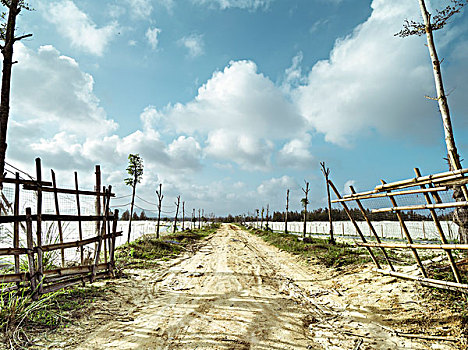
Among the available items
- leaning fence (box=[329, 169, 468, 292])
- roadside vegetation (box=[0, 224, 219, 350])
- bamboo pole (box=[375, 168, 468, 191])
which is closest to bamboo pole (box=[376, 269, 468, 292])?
leaning fence (box=[329, 169, 468, 292])

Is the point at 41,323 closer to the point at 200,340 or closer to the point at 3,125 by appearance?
the point at 200,340

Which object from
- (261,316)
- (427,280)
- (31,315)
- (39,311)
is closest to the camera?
(31,315)

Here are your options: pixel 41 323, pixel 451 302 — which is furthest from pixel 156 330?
pixel 451 302

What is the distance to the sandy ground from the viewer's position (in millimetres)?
3680

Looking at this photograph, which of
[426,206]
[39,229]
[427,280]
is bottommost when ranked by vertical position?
[427,280]

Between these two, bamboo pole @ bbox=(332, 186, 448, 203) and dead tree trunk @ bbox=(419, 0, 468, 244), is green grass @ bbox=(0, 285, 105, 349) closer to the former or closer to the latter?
bamboo pole @ bbox=(332, 186, 448, 203)

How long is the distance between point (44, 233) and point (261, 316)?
15.6 feet

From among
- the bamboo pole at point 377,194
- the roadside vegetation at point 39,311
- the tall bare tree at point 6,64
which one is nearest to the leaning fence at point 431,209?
the bamboo pole at point 377,194

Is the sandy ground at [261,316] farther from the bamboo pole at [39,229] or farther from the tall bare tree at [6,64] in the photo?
the tall bare tree at [6,64]

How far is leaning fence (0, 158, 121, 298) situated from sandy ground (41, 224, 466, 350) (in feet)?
3.38

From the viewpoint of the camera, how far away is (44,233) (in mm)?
5750

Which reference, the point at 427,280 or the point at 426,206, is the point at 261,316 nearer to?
the point at 427,280

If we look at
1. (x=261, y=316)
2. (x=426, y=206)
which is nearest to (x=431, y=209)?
(x=426, y=206)

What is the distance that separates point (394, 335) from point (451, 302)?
1.27m
